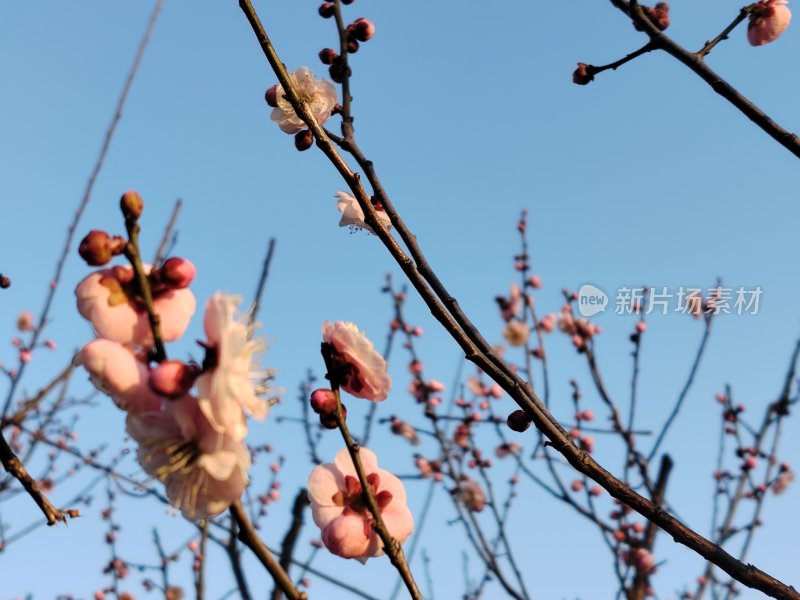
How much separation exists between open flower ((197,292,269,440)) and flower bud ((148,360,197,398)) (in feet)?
0.08

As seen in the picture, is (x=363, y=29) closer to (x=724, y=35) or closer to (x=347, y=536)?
(x=724, y=35)

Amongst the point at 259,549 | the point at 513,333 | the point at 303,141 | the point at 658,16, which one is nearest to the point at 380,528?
the point at 259,549

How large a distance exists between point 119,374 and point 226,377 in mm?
139

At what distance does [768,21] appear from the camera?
242 centimetres

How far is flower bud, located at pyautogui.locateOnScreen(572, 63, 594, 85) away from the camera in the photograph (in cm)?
193

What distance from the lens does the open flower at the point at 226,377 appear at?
76 centimetres

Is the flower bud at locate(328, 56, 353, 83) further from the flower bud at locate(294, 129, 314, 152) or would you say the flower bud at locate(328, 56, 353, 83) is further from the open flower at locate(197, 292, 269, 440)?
the open flower at locate(197, 292, 269, 440)

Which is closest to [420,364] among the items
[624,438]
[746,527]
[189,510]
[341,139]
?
[624,438]

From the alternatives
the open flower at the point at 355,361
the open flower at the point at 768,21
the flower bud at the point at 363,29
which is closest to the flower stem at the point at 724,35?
the open flower at the point at 768,21

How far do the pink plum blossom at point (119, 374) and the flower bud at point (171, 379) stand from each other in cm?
4

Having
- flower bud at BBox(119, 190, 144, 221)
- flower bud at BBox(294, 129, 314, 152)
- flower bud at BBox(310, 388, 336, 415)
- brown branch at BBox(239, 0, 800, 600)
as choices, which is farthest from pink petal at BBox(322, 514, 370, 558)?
flower bud at BBox(294, 129, 314, 152)

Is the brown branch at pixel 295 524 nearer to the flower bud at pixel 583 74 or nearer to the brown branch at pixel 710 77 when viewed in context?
the flower bud at pixel 583 74

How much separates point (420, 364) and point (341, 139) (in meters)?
3.74

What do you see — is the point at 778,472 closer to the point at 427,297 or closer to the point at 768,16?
the point at 768,16
